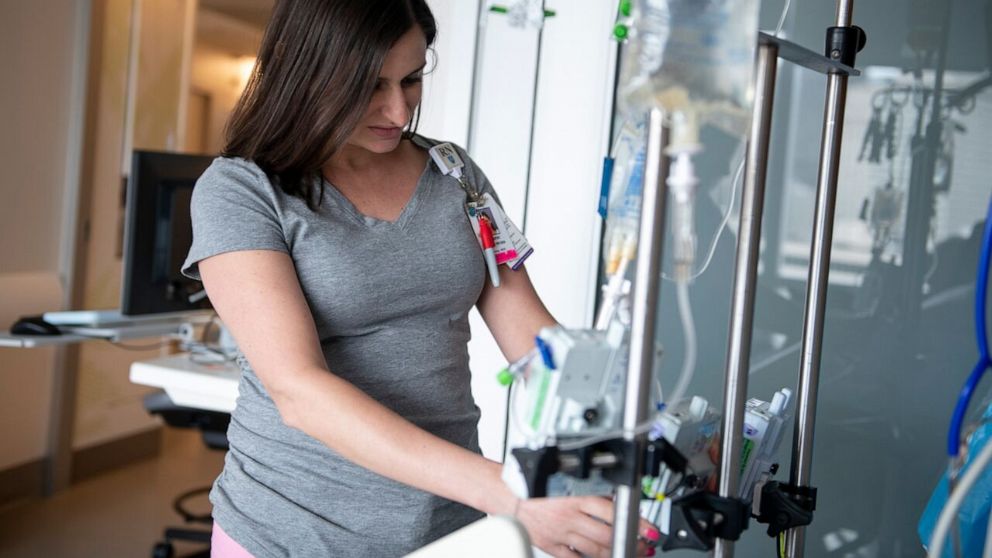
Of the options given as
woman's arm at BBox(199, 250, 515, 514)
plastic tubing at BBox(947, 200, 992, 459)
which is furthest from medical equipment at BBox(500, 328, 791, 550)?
plastic tubing at BBox(947, 200, 992, 459)

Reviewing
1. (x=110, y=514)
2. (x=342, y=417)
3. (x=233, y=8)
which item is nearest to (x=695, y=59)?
(x=342, y=417)

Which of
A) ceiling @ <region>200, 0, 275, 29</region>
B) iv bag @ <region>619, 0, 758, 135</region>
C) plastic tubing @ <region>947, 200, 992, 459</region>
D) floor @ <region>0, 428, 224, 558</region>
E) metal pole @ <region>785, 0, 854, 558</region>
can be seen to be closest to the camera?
iv bag @ <region>619, 0, 758, 135</region>

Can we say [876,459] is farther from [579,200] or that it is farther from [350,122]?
[350,122]

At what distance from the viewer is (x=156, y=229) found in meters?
2.69

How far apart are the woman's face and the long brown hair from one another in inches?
0.8

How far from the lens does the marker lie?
4.62ft

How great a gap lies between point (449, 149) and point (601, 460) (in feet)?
2.50

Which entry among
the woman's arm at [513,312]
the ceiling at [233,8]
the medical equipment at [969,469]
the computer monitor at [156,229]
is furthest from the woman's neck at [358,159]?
the ceiling at [233,8]

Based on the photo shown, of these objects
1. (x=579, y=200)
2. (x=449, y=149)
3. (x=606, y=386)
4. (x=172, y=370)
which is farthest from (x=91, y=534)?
Answer: (x=606, y=386)

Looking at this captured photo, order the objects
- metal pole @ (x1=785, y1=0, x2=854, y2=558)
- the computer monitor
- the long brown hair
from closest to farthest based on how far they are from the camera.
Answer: metal pole @ (x1=785, y1=0, x2=854, y2=558)
the long brown hair
the computer monitor

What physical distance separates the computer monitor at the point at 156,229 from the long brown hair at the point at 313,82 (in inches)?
55.5

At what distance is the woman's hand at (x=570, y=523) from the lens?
934 mm

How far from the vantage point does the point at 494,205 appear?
1.44 meters

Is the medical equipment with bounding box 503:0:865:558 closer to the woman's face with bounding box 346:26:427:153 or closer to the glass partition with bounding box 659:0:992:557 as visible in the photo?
the woman's face with bounding box 346:26:427:153
